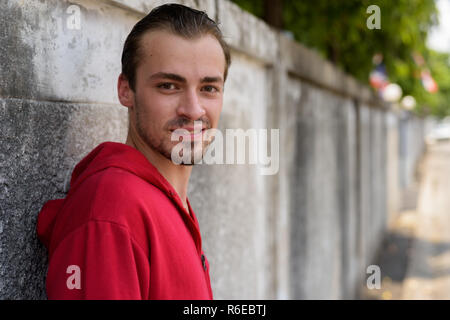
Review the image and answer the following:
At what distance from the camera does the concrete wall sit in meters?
1.60

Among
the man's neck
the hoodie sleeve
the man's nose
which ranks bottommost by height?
the hoodie sleeve

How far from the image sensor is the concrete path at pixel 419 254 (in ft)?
24.9

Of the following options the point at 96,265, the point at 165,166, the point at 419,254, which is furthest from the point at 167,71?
the point at 419,254

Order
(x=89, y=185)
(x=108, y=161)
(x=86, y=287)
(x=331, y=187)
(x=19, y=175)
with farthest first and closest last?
(x=331, y=187)
(x=19, y=175)
(x=108, y=161)
(x=89, y=185)
(x=86, y=287)

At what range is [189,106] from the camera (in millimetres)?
1579

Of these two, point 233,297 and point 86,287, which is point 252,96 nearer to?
point 233,297

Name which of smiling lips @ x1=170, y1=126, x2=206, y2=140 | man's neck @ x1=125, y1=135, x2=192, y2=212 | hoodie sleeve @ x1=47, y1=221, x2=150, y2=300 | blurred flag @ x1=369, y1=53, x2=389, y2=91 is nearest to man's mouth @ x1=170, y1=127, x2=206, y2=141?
smiling lips @ x1=170, y1=126, x2=206, y2=140

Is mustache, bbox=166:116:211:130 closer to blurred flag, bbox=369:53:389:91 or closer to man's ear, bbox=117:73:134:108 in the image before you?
man's ear, bbox=117:73:134:108

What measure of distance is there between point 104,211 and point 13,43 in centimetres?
60

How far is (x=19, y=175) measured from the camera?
1590mm

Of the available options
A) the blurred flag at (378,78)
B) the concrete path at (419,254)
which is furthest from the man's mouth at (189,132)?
the blurred flag at (378,78)

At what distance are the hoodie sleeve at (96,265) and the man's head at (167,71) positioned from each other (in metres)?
0.40

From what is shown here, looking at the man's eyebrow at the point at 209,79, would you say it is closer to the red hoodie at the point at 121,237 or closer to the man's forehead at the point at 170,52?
the man's forehead at the point at 170,52
